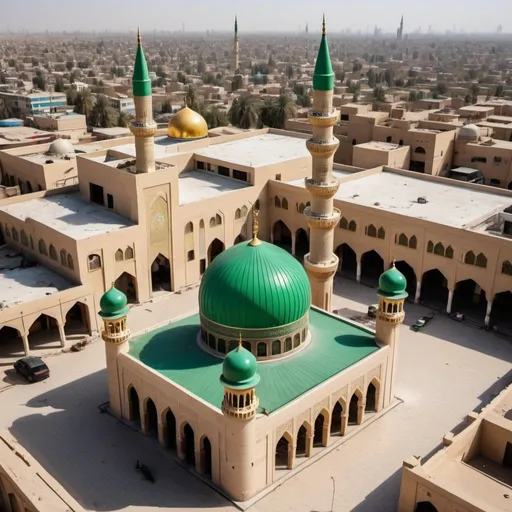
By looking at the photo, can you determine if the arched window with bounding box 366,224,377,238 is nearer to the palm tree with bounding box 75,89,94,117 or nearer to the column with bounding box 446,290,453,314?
the column with bounding box 446,290,453,314

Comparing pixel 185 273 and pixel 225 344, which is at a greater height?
pixel 225 344

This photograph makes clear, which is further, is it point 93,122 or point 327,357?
point 93,122

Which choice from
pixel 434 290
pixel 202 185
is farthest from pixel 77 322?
pixel 434 290

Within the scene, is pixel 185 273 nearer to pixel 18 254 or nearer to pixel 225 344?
pixel 18 254

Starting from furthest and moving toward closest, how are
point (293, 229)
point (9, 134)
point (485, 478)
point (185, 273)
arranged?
point (9, 134), point (293, 229), point (185, 273), point (485, 478)

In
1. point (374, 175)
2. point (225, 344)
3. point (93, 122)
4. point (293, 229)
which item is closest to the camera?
point (225, 344)

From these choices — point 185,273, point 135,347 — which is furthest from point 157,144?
point 135,347

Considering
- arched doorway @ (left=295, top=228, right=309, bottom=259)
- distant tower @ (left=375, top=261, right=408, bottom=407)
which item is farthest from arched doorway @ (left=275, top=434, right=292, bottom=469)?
arched doorway @ (left=295, top=228, right=309, bottom=259)

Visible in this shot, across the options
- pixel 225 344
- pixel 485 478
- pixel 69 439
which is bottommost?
pixel 69 439
